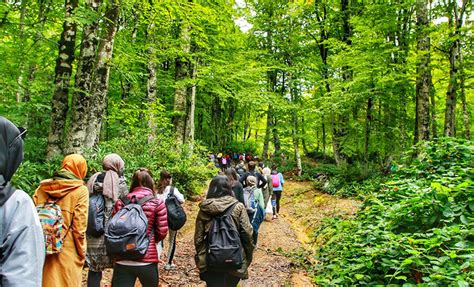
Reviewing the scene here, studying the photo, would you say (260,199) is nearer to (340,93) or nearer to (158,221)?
(158,221)

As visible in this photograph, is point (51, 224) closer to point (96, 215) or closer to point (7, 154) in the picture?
point (96, 215)

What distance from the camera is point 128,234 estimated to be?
11.8ft

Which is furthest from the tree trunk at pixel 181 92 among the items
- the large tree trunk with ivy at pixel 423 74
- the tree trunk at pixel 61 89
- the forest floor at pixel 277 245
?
the large tree trunk with ivy at pixel 423 74

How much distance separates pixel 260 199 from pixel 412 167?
11.2 feet

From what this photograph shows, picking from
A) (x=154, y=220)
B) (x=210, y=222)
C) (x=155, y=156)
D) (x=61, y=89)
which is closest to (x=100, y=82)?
(x=61, y=89)

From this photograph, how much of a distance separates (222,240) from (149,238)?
87 cm

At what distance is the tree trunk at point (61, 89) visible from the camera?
27.2ft

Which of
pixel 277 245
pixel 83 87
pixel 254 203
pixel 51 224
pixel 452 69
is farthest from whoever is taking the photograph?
pixel 452 69

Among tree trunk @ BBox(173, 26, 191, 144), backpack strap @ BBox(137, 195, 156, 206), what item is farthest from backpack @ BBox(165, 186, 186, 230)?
tree trunk @ BBox(173, 26, 191, 144)

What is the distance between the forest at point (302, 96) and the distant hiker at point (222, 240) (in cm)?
166

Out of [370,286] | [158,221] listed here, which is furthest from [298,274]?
[158,221]

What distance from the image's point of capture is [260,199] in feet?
25.3

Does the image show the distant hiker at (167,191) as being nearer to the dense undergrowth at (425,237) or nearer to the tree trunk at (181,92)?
the dense undergrowth at (425,237)

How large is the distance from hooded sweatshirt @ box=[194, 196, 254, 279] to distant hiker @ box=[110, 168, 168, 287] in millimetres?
465
